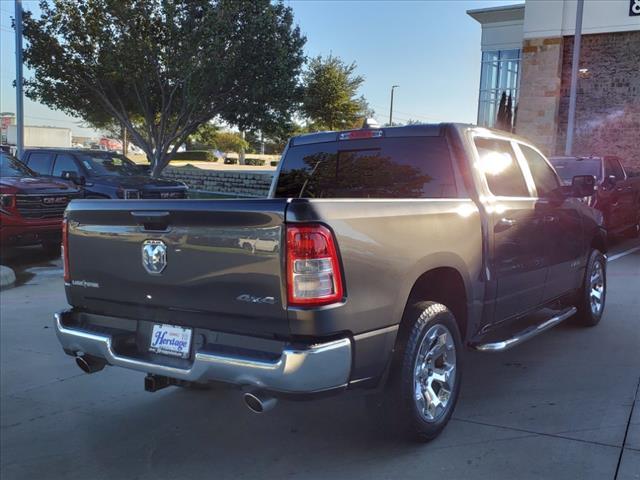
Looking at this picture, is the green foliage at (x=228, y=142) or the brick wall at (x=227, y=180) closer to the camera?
the brick wall at (x=227, y=180)

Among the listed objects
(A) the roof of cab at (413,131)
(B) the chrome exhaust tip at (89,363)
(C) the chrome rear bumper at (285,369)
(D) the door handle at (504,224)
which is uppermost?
(A) the roof of cab at (413,131)

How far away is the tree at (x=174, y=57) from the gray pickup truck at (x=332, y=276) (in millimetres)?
15300

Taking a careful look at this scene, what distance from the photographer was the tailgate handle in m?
3.34

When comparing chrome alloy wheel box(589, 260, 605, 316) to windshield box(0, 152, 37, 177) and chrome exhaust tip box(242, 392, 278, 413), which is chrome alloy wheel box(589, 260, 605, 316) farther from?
windshield box(0, 152, 37, 177)

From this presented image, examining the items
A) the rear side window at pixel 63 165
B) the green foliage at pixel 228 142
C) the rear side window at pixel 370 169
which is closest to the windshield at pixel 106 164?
the rear side window at pixel 63 165

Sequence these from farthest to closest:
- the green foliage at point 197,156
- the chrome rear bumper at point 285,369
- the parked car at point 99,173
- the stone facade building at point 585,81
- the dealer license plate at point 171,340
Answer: the green foliage at point 197,156
the stone facade building at point 585,81
the parked car at point 99,173
the dealer license plate at point 171,340
the chrome rear bumper at point 285,369

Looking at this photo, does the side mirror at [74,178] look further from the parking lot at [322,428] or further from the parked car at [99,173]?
the parking lot at [322,428]

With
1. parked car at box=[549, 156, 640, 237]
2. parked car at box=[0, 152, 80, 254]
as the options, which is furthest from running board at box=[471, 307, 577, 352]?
parked car at box=[0, 152, 80, 254]

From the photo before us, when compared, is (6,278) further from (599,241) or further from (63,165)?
(599,241)

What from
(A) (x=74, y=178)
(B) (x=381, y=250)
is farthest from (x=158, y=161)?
(B) (x=381, y=250)

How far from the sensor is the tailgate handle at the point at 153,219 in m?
3.34

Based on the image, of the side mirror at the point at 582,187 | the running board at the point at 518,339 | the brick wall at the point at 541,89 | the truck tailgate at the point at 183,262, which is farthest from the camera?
the brick wall at the point at 541,89

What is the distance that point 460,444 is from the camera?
367 centimetres

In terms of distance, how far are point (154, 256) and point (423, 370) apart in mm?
1653
